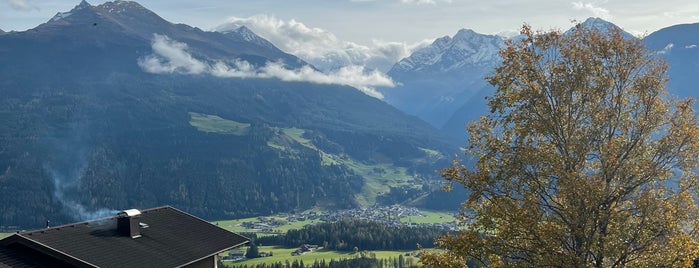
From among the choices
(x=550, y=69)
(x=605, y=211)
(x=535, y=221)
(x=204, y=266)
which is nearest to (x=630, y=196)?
(x=605, y=211)

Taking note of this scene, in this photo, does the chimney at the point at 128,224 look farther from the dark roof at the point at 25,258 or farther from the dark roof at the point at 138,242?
the dark roof at the point at 25,258

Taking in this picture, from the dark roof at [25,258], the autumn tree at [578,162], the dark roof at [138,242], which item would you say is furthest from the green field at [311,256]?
the autumn tree at [578,162]

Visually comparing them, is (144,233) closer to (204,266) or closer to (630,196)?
(204,266)

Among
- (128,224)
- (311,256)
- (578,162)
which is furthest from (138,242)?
(311,256)

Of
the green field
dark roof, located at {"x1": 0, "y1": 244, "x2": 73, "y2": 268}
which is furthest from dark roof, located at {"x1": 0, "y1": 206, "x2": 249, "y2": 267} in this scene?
the green field

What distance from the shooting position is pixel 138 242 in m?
30.4

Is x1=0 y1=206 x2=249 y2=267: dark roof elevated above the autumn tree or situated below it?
below

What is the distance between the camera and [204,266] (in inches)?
1261

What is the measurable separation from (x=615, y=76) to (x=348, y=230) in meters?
181

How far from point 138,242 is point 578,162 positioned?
21.6 meters

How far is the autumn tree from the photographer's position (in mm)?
17344

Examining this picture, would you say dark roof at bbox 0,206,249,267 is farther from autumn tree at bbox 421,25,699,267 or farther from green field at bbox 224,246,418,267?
green field at bbox 224,246,418,267

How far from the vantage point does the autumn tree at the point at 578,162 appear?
17.3 m

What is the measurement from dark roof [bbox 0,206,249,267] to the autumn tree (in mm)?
15420
